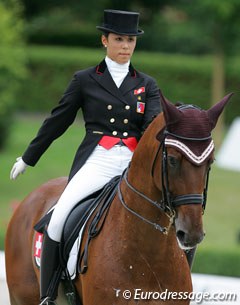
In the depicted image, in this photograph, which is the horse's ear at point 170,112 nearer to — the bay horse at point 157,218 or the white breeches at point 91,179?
the bay horse at point 157,218

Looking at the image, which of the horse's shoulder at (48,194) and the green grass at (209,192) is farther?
the green grass at (209,192)

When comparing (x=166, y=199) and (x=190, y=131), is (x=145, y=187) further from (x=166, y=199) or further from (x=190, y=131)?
(x=190, y=131)

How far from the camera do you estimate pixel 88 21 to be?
4494cm

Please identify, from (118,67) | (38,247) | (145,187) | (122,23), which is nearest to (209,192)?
(38,247)

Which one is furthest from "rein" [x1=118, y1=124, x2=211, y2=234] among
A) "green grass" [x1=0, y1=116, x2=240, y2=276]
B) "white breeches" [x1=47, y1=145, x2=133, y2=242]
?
"green grass" [x1=0, y1=116, x2=240, y2=276]

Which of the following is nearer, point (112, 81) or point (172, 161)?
point (172, 161)

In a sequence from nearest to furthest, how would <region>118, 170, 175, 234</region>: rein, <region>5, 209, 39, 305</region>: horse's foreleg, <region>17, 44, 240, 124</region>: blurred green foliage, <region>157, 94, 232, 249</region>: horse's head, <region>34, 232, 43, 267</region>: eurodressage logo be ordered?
<region>157, 94, 232, 249</region>: horse's head → <region>118, 170, 175, 234</region>: rein → <region>34, 232, 43, 267</region>: eurodressage logo → <region>5, 209, 39, 305</region>: horse's foreleg → <region>17, 44, 240, 124</region>: blurred green foliage

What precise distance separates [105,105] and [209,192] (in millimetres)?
16477

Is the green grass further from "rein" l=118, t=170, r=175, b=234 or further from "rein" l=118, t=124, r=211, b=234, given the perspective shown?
"rein" l=118, t=124, r=211, b=234

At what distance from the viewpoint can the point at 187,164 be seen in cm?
509

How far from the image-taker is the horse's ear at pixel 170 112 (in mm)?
5203

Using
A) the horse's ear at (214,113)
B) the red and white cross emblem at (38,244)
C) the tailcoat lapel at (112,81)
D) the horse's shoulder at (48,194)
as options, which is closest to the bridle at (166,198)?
the horse's ear at (214,113)

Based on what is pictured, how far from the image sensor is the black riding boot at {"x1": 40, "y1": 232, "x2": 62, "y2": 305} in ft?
20.9

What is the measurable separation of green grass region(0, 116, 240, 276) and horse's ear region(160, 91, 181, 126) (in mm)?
5612
